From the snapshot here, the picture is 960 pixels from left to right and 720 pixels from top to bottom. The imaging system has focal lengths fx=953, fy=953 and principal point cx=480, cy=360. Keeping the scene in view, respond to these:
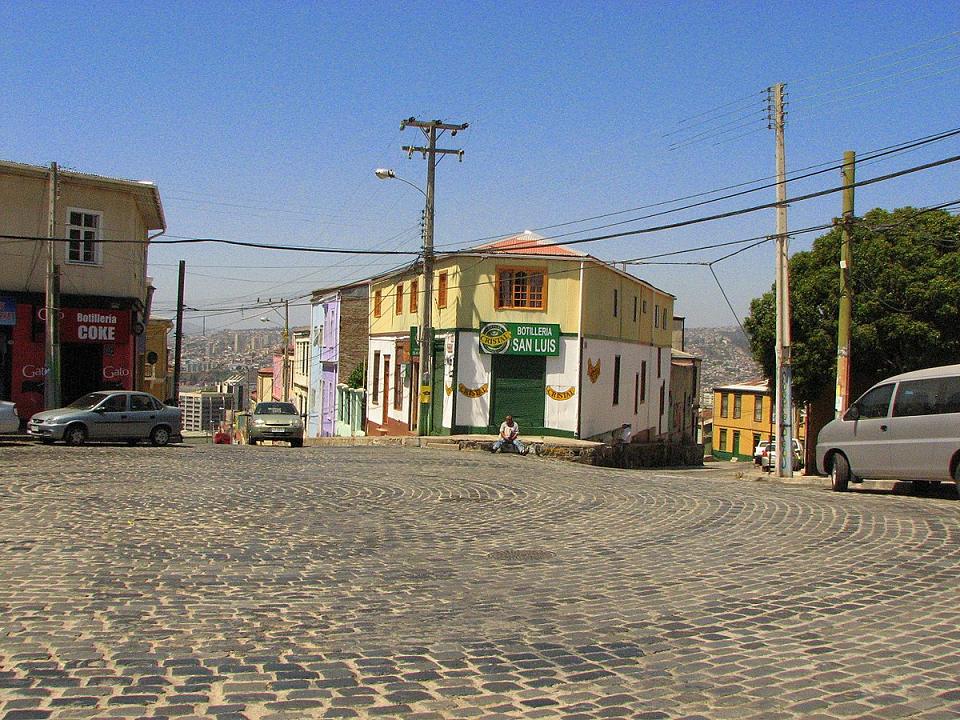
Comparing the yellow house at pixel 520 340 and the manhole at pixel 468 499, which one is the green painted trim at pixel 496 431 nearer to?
the yellow house at pixel 520 340

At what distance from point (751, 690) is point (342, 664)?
254 centimetres

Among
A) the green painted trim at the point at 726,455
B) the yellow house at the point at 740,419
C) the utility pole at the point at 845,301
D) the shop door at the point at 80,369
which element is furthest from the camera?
the green painted trim at the point at 726,455

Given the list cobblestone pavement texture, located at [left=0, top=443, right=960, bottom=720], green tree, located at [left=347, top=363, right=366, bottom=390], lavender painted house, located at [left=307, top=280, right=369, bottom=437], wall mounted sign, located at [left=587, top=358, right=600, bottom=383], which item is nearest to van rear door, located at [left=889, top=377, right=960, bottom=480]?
cobblestone pavement texture, located at [left=0, top=443, right=960, bottom=720]

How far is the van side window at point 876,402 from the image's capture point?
15.2 metres

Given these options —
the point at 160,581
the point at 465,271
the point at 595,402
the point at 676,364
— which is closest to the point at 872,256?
the point at 595,402

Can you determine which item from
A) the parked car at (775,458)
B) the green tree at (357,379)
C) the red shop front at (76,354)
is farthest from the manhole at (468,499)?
the green tree at (357,379)

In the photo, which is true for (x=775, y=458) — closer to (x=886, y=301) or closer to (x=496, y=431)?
(x=886, y=301)

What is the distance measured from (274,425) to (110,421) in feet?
25.3

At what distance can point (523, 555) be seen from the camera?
397 inches

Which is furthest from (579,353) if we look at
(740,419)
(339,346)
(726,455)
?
(726,455)

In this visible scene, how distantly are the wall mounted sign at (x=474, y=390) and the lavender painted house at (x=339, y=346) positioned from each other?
13798 mm

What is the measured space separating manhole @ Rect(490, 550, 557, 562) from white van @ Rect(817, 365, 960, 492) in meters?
7.19

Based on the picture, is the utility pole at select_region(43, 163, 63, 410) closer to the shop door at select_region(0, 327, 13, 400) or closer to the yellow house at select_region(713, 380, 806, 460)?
the shop door at select_region(0, 327, 13, 400)

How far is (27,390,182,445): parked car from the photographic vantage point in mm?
24938
